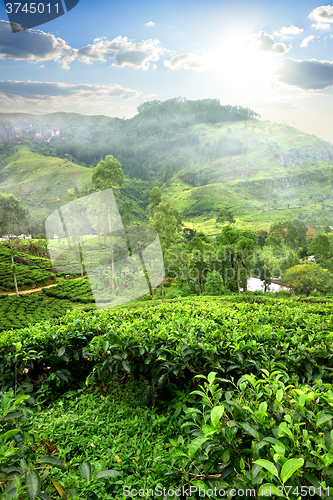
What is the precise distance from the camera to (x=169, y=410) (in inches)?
54.2

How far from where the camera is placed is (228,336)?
1421 millimetres

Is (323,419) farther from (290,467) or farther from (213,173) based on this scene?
(213,173)

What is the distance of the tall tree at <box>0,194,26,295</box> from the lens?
32.5 feet

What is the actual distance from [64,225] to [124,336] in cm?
1048

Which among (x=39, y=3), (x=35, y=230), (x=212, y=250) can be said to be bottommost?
(x=212, y=250)

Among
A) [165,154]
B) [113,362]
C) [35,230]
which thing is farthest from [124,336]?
[165,154]

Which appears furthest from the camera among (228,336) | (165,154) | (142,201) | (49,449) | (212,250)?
(165,154)

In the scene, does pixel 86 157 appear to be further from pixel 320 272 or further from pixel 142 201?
pixel 320 272

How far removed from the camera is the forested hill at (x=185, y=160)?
19.4 meters

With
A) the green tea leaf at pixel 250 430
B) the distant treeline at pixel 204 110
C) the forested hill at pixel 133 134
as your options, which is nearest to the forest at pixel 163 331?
the green tea leaf at pixel 250 430

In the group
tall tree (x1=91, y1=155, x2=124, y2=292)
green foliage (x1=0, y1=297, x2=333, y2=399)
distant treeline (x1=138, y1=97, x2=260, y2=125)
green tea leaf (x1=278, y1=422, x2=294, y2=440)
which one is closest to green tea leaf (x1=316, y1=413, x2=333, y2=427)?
green tea leaf (x1=278, y1=422, x2=294, y2=440)

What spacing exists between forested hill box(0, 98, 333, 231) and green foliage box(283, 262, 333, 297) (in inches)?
370

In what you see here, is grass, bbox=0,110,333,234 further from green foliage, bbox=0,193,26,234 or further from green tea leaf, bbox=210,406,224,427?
green tea leaf, bbox=210,406,224,427

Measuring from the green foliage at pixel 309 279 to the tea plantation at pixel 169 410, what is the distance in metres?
12.7
